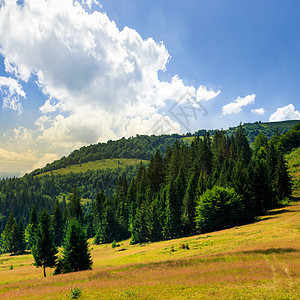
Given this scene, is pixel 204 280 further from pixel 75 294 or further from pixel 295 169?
pixel 295 169

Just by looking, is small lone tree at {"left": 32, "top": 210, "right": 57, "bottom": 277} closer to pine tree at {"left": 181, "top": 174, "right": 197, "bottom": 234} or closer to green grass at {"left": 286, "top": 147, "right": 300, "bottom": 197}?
pine tree at {"left": 181, "top": 174, "right": 197, "bottom": 234}

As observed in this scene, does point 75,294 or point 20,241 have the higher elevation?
point 20,241

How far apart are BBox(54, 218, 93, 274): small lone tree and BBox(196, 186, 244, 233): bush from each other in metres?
35.3

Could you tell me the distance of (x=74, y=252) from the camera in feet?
112

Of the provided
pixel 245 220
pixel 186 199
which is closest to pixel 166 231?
pixel 186 199

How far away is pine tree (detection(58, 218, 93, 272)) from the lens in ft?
111

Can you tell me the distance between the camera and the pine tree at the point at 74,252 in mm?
33766

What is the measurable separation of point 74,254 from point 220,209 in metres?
38.8

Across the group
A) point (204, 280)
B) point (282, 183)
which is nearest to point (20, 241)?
point (204, 280)

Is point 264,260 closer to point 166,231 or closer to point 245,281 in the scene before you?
point 245,281

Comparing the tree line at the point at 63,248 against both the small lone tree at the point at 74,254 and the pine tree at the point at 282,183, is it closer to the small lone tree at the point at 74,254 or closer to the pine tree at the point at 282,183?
the small lone tree at the point at 74,254

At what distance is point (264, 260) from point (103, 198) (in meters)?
98.6

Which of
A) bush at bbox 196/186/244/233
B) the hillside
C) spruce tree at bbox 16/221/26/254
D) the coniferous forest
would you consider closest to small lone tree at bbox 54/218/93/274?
the coniferous forest

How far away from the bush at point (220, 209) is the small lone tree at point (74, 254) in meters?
35.3
